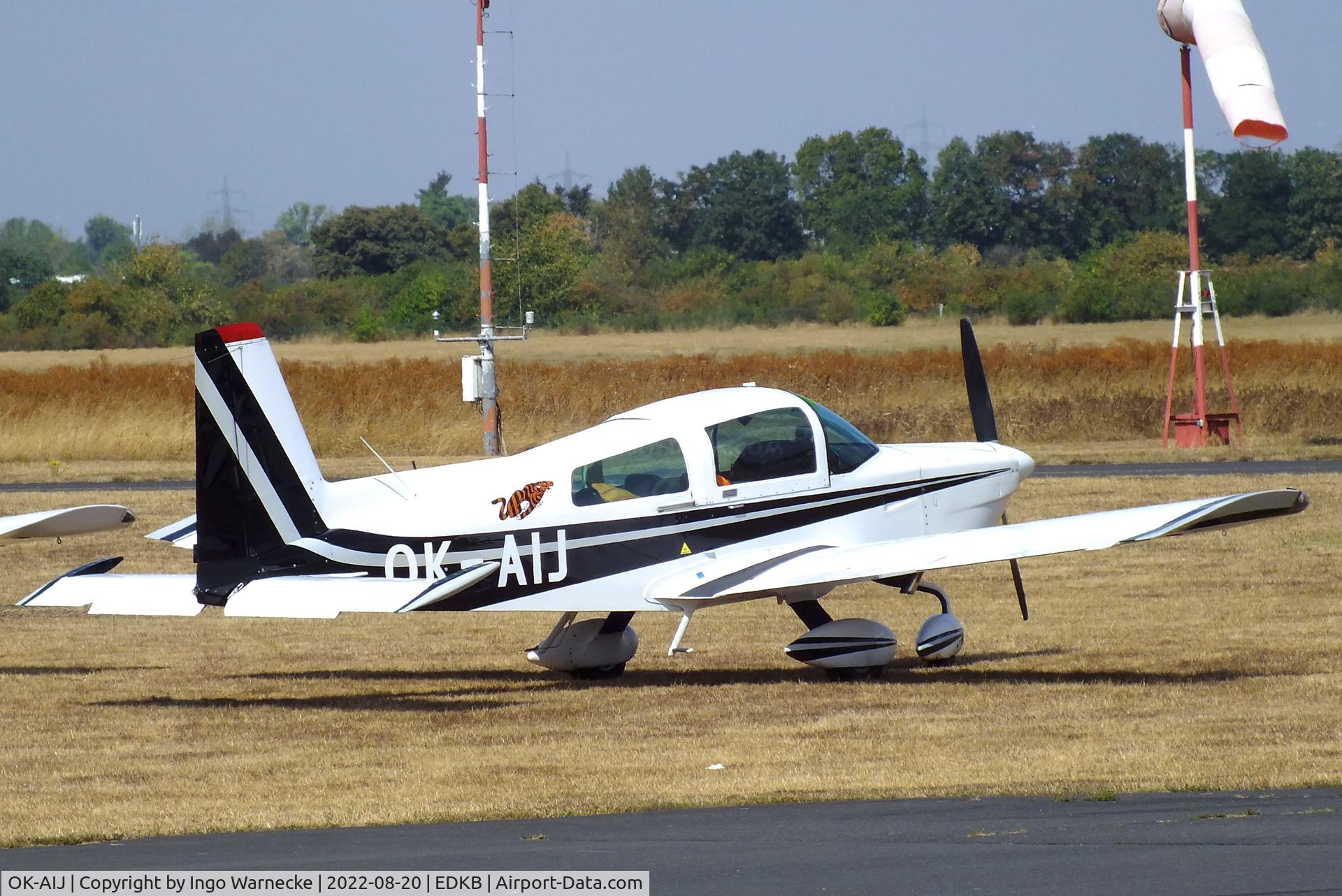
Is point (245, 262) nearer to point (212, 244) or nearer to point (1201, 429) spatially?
point (212, 244)

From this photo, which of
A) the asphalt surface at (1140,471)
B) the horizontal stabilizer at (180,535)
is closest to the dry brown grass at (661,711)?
the horizontal stabilizer at (180,535)

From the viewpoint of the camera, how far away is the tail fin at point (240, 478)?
10008 millimetres

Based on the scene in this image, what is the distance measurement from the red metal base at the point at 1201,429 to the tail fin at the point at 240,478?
64.8 ft

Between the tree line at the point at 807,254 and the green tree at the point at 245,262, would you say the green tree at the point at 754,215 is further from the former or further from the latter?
the green tree at the point at 245,262

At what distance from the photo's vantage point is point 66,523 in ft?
36.4

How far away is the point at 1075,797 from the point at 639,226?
318 ft

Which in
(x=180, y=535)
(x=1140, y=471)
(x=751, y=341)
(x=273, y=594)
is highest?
(x=751, y=341)

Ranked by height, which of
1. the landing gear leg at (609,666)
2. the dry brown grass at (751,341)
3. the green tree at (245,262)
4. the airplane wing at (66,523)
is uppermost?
the green tree at (245,262)

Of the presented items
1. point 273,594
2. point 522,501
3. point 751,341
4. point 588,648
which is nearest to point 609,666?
point 588,648

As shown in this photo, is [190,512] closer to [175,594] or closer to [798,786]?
[175,594]

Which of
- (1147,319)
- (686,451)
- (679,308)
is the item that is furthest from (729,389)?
(679,308)

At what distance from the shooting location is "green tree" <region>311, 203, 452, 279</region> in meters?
85.5

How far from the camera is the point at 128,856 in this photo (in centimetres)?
631

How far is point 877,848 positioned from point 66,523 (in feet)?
23.0
